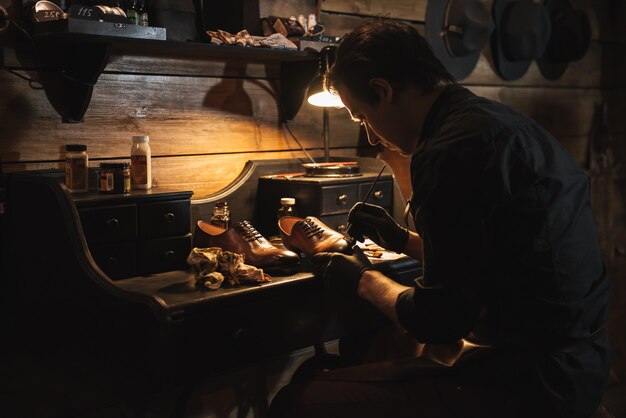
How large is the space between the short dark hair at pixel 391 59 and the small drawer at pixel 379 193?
0.75 meters

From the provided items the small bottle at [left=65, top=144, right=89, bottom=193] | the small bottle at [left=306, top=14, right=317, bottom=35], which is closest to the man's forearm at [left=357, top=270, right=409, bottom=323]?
the small bottle at [left=65, top=144, right=89, bottom=193]

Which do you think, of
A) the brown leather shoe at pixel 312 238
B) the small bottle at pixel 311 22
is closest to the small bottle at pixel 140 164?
the brown leather shoe at pixel 312 238

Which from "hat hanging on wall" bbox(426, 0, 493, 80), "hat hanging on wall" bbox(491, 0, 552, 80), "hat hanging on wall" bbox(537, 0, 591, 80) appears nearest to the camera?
"hat hanging on wall" bbox(426, 0, 493, 80)

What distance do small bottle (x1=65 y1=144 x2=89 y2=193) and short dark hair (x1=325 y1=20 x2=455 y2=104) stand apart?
75 centimetres

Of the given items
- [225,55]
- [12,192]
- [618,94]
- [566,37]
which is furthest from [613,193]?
[12,192]

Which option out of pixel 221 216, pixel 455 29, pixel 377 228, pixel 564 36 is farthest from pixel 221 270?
pixel 564 36

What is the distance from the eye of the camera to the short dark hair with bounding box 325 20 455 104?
1.66 m

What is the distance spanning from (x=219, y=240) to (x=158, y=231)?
0.54ft

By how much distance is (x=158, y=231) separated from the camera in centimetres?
198

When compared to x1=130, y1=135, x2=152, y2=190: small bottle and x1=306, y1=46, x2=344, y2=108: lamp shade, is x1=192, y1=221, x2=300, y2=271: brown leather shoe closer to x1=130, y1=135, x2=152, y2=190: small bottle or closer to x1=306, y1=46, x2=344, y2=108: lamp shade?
x1=130, y1=135, x2=152, y2=190: small bottle

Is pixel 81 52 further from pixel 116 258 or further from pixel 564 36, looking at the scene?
pixel 564 36

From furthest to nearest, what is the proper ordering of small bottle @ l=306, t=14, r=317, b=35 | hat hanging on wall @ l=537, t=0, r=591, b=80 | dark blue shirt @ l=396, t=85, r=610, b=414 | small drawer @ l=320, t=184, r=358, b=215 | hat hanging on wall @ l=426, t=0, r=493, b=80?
hat hanging on wall @ l=537, t=0, r=591, b=80
hat hanging on wall @ l=426, t=0, r=493, b=80
small bottle @ l=306, t=14, r=317, b=35
small drawer @ l=320, t=184, r=358, b=215
dark blue shirt @ l=396, t=85, r=610, b=414

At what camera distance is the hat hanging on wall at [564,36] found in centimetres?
370

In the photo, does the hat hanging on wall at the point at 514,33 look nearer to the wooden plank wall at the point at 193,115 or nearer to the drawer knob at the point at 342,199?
the wooden plank wall at the point at 193,115
